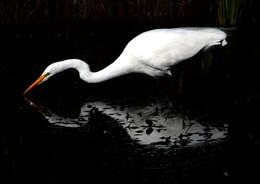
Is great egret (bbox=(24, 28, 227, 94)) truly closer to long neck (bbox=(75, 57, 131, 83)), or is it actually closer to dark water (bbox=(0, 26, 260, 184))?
long neck (bbox=(75, 57, 131, 83))

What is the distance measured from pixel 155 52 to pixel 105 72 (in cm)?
64

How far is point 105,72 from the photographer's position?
5199 mm

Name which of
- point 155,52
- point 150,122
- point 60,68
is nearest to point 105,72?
point 60,68

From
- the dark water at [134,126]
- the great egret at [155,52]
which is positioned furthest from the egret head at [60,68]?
the dark water at [134,126]

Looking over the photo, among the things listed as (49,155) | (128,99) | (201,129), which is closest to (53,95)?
(128,99)

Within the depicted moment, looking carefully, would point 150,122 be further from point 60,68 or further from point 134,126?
point 60,68

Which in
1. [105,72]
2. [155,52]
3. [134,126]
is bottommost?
[134,126]

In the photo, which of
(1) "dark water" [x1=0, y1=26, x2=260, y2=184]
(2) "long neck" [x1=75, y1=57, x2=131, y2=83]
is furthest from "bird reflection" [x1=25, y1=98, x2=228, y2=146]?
(2) "long neck" [x1=75, y1=57, x2=131, y2=83]

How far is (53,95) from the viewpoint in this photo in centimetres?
551

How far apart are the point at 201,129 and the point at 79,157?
4.06 feet

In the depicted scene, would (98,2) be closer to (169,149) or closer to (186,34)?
(186,34)

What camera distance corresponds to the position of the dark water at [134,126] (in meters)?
3.49

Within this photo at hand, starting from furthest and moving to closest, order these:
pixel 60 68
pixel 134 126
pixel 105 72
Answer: pixel 105 72 → pixel 60 68 → pixel 134 126

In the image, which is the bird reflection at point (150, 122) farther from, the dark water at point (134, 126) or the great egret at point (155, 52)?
the great egret at point (155, 52)
